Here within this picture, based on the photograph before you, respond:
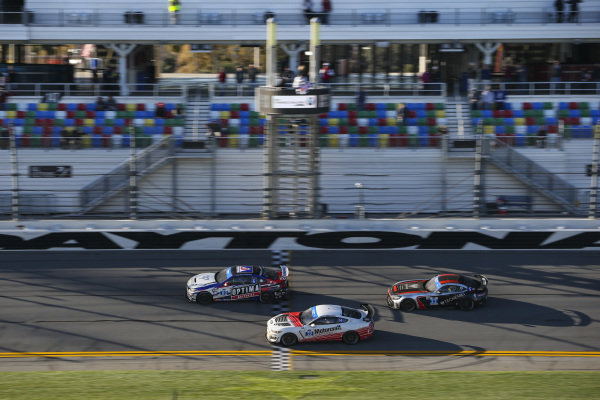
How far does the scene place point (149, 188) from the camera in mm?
16250

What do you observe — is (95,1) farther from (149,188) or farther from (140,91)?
(149,188)

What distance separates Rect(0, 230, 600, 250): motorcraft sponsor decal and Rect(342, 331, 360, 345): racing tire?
3369 mm

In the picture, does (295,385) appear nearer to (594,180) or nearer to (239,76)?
(594,180)

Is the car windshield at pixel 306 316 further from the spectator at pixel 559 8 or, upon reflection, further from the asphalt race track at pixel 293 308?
the spectator at pixel 559 8

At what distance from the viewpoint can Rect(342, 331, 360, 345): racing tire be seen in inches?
497

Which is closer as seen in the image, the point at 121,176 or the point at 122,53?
the point at 121,176

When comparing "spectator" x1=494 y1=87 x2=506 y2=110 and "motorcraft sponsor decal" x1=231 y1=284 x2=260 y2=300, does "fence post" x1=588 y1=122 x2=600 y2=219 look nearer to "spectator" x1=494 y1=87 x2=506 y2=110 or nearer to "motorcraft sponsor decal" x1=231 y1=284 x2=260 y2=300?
"motorcraft sponsor decal" x1=231 y1=284 x2=260 y2=300

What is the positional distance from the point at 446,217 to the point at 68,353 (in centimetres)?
760

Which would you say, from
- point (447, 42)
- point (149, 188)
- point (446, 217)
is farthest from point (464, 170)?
point (447, 42)

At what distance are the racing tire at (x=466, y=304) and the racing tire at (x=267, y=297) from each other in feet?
10.5

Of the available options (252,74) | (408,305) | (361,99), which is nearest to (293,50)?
(252,74)

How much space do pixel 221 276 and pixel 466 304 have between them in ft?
13.9

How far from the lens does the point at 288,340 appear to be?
1248cm

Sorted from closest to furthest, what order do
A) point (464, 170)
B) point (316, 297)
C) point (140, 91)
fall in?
point (316, 297), point (464, 170), point (140, 91)
